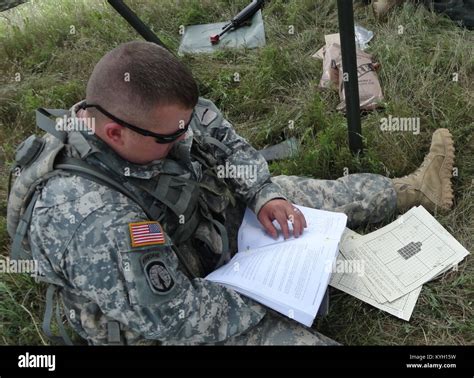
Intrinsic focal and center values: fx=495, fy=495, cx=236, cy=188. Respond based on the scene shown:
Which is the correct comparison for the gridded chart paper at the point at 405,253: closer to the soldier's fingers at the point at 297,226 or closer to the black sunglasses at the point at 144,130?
the soldier's fingers at the point at 297,226

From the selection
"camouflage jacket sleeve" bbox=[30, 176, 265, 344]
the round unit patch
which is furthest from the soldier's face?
the round unit patch

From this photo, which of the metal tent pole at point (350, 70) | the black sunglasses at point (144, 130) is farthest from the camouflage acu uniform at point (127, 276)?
the metal tent pole at point (350, 70)

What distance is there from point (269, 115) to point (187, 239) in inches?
55.4

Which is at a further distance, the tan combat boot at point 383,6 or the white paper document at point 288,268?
the tan combat boot at point 383,6

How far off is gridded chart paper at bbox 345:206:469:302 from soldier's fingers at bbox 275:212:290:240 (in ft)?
1.18

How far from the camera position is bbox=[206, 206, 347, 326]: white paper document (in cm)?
163

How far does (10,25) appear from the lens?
411 cm

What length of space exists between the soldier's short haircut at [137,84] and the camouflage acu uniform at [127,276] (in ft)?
0.49

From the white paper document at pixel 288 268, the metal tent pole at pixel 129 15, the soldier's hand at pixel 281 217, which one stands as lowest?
the white paper document at pixel 288 268

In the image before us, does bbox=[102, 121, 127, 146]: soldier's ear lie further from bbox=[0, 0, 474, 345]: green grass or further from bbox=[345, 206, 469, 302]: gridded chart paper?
bbox=[345, 206, 469, 302]: gridded chart paper

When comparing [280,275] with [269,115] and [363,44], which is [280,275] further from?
[363,44]

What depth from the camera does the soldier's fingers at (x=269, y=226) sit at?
6.19 feet

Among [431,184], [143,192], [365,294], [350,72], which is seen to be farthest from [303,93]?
[143,192]
